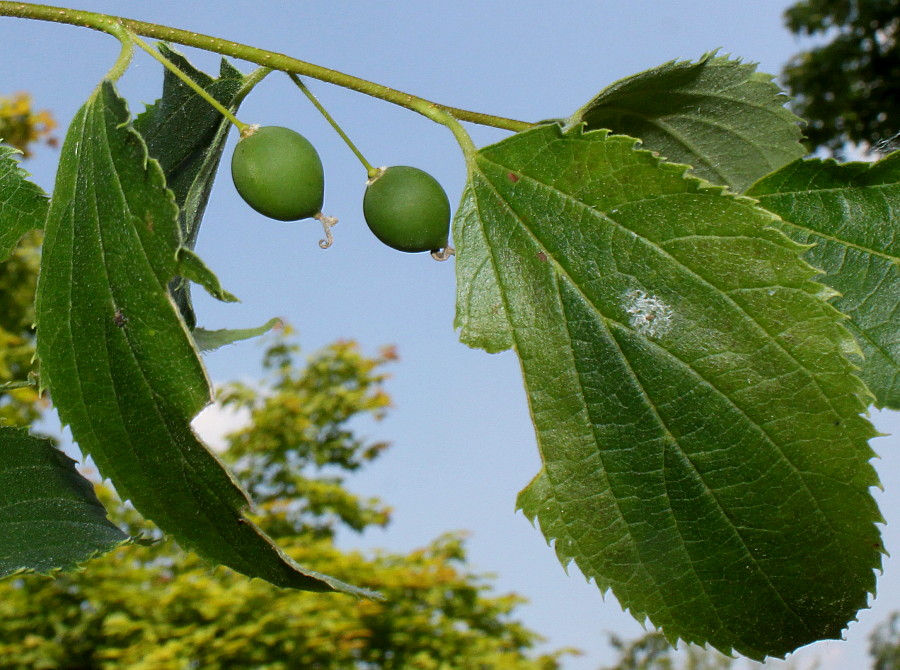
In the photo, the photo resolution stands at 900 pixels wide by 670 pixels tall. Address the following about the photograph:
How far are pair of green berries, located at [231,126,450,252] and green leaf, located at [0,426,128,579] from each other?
56 centimetres

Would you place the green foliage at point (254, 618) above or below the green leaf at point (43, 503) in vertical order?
above

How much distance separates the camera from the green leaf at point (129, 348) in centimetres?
98

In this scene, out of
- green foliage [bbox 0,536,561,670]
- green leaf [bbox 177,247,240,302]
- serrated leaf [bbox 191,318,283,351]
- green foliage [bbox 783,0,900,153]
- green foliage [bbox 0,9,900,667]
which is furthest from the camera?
green foliage [bbox 783,0,900,153]

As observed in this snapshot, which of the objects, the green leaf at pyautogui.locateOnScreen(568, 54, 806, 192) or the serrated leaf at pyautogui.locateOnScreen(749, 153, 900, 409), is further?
the green leaf at pyautogui.locateOnScreen(568, 54, 806, 192)

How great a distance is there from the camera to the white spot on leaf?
1043 mm

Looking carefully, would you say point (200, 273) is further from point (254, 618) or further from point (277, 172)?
point (254, 618)

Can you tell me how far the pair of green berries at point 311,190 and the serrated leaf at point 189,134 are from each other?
14cm

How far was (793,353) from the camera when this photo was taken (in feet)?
3.35

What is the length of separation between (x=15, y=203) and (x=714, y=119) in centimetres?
105

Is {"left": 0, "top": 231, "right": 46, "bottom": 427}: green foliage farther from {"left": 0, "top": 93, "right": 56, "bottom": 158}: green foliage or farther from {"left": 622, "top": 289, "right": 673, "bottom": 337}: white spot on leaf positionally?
{"left": 622, "top": 289, "right": 673, "bottom": 337}: white spot on leaf

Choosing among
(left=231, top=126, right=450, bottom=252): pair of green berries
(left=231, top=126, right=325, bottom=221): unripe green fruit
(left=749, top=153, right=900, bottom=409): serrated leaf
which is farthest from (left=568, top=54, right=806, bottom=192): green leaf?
(left=231, top=126, right=325, bottom=221): unripe green fruit

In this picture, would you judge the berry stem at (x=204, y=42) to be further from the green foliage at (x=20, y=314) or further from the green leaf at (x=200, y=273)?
the green foliage at (x=20, y=314)

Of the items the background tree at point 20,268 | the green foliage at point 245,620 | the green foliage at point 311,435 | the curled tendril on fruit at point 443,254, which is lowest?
the curled tendril on fruit at point 443,254

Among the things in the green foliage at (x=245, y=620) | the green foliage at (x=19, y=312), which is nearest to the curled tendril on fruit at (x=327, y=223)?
the green foliage at (x=19, y=312)
